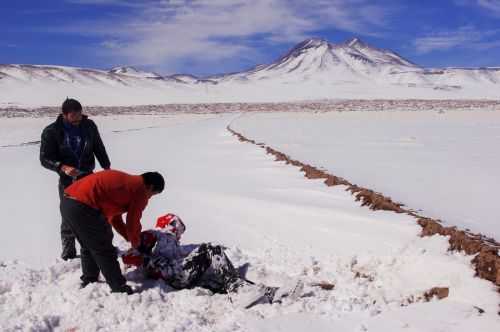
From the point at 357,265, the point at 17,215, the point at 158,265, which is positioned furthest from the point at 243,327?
the point at 17,215

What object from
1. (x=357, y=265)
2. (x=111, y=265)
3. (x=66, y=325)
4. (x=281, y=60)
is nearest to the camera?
(x=66, y=325)

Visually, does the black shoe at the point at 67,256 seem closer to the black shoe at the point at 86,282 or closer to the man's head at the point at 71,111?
the black shoe at the point at 86,282

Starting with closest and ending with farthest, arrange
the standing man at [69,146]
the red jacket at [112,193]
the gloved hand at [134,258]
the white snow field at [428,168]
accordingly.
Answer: the red jacket at [112,193], the gloved hand at [134,258], the standing man at [69,146], the white snow field at [428,168]

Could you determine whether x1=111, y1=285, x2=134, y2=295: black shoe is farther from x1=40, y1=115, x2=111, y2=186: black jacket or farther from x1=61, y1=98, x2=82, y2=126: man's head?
x1=61, y1=98, x2=82, y2=126: man's head

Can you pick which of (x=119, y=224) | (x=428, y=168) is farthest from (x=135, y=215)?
(x=428, y=168)

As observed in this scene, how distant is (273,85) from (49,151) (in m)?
119

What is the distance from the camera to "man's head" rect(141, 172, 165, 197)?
3.49 meters

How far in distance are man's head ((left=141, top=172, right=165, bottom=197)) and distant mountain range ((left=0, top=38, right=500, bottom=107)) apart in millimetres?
65387

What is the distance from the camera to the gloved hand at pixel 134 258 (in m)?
3.85

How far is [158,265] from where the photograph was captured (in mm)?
3846

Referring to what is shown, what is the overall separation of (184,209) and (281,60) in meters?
192

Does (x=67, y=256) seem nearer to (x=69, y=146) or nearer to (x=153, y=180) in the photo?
(x=69, y=146)

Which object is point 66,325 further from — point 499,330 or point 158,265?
point 499,330

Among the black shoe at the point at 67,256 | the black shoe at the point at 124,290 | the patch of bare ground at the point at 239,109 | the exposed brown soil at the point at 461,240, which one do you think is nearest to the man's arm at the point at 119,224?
the black shoe at the point at 124,290
